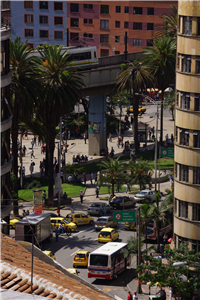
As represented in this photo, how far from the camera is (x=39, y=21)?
13762 cm

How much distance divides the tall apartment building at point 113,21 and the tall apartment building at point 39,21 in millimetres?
8932

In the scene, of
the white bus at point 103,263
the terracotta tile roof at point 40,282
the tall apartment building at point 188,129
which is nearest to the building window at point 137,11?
the tall apartment building at point 188,129

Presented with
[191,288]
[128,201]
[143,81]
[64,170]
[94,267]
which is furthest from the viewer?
[143,81]

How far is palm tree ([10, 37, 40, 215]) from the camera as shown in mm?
69938

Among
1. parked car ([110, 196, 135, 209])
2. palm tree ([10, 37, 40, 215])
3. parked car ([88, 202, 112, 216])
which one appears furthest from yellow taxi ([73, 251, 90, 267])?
parked car ([110, 196, 135, 209])

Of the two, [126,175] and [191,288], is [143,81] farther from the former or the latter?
[191,288]

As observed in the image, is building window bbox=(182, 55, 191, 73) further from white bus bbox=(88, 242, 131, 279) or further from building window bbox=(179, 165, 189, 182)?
white bus bbox=(88, 242, 131, 279)

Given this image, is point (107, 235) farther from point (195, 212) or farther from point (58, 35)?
point (58, 35)

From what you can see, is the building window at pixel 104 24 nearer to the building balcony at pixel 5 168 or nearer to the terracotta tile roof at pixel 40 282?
the building balcony at pixel 5 168

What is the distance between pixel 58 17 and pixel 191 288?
10076cm

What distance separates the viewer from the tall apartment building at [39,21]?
13575 centimetres

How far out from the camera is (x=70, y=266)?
56.9 m

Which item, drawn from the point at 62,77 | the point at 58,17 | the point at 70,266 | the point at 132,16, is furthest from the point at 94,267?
the point at 132,16

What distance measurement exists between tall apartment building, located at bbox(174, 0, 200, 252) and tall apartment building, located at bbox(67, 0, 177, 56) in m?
96.9
